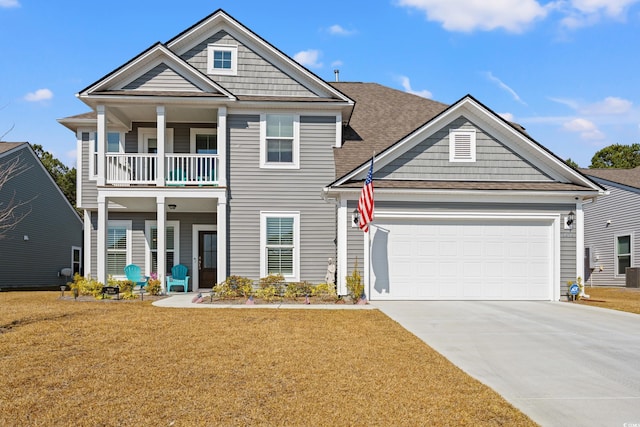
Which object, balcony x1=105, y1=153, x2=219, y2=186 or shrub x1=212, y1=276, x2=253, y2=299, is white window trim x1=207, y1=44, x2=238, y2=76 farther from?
shrub x1=212, y1=276, x2=253, y2=299

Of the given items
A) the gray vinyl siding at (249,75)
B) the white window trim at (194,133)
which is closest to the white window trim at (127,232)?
the white window trim at (194,133)

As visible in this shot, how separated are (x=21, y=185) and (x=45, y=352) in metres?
18.8

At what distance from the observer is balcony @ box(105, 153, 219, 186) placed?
15.8 m

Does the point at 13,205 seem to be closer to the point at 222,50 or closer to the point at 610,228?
the point at 222,50

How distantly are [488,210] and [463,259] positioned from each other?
4.78ft

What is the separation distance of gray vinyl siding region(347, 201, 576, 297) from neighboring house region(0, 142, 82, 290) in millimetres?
13679

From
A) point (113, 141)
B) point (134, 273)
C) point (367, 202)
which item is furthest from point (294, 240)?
point (113, 141)

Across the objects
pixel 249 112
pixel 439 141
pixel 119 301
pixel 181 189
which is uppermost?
pixel 249 112

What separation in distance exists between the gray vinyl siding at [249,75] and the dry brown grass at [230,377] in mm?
8625

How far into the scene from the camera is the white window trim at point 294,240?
16.0 metres

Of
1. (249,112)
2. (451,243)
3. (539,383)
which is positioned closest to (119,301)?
(249,112)

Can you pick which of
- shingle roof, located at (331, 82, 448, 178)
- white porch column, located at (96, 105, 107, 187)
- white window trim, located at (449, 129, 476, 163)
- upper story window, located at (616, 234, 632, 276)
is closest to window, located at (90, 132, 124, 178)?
white porch column, located at (96, 105, 107, 187)

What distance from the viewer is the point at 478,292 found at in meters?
14.4

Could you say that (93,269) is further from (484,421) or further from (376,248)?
(484,421)
